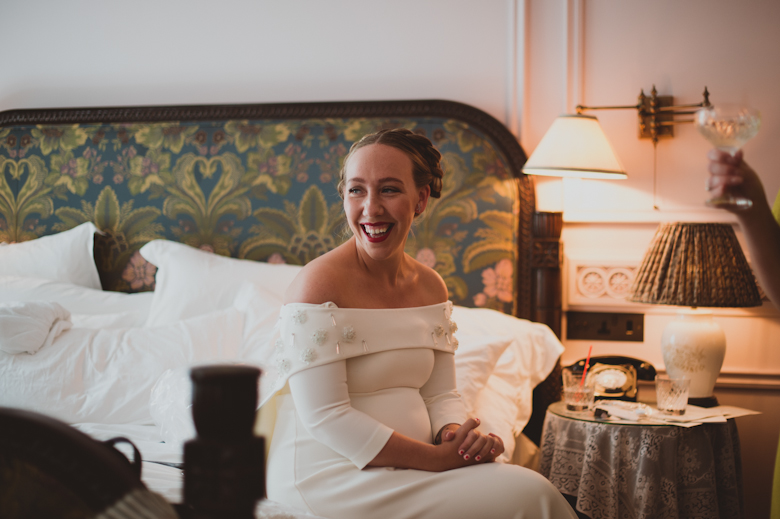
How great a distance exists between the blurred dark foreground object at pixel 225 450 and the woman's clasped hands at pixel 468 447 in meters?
0.73

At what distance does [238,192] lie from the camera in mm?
2482

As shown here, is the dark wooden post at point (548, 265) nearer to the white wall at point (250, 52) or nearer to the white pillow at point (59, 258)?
the white wall at point (250, 52)

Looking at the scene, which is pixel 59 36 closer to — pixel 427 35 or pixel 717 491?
pixel 427 35

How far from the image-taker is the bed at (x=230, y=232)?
1891 mm

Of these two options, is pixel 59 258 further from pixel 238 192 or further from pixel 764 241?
pixel 764 241

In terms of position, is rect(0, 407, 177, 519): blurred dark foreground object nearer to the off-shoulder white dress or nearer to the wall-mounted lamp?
the off-shoulder white dress

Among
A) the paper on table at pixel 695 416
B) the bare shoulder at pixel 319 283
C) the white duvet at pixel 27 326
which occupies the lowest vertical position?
the paper on table at pixel 695 416

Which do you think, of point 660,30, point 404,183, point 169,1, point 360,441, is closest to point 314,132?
point 169,1

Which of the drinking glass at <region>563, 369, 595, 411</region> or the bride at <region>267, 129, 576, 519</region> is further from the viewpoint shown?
the drinking glass at <region>563, 369, 595, 411</region>

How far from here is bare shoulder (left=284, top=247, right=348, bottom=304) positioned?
1.22 metres

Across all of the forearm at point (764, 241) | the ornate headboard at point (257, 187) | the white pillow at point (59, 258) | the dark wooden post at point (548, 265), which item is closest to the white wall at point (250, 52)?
the ornate headboard at point (257, 187)

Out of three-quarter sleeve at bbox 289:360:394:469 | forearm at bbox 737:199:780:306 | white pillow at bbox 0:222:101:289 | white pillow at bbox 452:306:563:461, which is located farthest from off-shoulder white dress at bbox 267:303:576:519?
white pillow at bbox 0:222:101:289

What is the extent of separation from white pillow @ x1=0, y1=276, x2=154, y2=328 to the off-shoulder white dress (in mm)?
1221

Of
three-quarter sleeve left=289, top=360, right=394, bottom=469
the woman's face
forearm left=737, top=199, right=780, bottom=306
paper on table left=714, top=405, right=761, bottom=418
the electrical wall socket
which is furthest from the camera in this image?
the electrical wall socket
